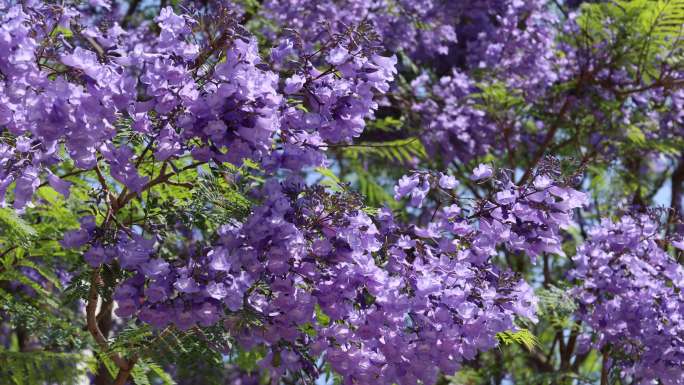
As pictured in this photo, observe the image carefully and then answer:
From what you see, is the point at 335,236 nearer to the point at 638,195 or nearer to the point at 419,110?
the point at 419,110

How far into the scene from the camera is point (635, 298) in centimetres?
438

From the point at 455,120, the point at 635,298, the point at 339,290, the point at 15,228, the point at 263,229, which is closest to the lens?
the point at 263,229

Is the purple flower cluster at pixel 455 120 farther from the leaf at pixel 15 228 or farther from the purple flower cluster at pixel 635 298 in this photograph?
the leaf at pixel 15 228

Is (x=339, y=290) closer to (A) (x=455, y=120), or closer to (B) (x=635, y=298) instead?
(B) (x=635, y=298)

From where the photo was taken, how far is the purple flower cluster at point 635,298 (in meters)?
4.18

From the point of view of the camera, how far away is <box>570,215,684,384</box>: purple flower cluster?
418 centimetres

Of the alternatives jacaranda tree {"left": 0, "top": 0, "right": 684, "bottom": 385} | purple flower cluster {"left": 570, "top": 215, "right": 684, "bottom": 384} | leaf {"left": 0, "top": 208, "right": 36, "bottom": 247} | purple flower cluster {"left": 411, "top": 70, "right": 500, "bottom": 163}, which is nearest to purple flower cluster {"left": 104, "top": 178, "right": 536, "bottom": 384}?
jacaranda tree {"left": 0, "top": 0, "right": 684, "bottom": 385}

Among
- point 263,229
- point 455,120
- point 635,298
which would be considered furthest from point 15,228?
point 455,120

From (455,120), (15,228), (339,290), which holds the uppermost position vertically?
(455,120)

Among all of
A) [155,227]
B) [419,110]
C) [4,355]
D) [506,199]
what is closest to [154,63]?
[155,227]

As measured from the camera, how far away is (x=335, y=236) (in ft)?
9.27

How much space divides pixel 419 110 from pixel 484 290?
3980 millimetres

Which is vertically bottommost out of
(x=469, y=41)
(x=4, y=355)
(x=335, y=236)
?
(x=4, y=355)

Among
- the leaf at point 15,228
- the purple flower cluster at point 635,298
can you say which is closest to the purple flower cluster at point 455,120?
the purple flower cluster at point 635,298
